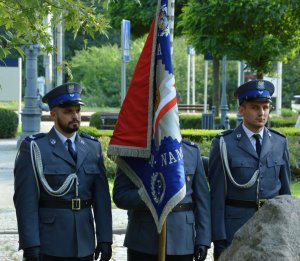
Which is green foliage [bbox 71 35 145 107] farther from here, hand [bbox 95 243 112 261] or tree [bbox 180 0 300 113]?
hand [bbox 95 243 112 261]

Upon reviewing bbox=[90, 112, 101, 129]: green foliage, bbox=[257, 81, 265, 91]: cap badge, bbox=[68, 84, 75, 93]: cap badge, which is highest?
bbox=[257, 81, 265, 91]: cap badge

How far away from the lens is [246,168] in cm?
728

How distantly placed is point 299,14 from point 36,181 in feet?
45.3

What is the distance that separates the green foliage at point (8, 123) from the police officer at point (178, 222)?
23.6m

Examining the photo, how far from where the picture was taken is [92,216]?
712cm

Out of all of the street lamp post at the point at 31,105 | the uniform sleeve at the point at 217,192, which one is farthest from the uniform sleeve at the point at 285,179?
the street lamp post at the point at 31,105

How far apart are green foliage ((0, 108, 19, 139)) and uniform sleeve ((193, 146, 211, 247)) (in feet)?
77.6

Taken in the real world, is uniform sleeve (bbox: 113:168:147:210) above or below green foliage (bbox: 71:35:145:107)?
below

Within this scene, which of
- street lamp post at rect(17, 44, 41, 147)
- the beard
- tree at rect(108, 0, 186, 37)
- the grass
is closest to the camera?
the beard

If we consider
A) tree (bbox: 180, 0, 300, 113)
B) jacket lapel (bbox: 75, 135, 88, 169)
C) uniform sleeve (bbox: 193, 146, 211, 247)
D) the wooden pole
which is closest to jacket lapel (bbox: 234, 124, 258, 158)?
uniform sleeve (bbox: 193, 146, 211, 247)

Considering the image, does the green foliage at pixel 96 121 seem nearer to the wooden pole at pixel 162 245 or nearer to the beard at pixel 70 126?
the beard at pixel 70 126

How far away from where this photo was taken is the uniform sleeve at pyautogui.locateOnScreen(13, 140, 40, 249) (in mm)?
6715

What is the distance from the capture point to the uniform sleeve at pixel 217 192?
23.1 feet

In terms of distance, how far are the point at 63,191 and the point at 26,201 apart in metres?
0.27
